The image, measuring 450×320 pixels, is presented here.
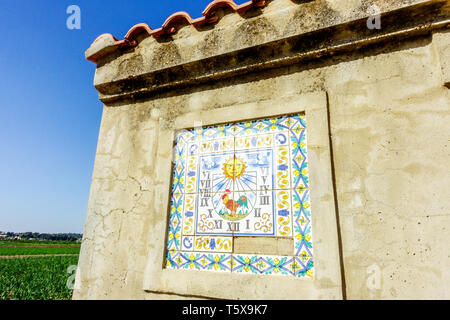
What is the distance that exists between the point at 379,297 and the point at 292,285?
16.7 inches

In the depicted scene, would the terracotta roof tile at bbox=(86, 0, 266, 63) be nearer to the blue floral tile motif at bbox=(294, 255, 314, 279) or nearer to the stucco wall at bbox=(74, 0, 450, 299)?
the stucco wall at bbox=(74, 0, 450, 299)

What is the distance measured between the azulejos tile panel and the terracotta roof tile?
910 millimetres

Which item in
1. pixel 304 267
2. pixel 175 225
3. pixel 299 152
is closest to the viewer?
pixel 304 267

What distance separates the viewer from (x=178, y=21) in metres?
2.25

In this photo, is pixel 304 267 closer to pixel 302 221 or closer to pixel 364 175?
pixel 302 221

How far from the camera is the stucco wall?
1.32 m

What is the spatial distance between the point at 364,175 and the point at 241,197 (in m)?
0.75

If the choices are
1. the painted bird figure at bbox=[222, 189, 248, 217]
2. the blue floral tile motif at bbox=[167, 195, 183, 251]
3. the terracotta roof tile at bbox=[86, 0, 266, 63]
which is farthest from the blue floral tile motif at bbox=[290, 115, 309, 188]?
the terracotta roof tile at bbox=[86, 0, 266, 63]

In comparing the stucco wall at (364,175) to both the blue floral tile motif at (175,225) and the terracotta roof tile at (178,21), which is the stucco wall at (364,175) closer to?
the blue floral tile motif at (175,225)

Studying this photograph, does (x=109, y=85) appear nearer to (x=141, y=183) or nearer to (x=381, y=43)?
(x=141, y=183)

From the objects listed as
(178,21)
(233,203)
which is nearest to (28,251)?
(178,21)

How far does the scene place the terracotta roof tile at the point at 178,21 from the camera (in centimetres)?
200

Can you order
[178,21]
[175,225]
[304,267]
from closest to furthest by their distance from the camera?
[304,267]
[175,225]
[178,21]

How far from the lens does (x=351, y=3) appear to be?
1710mm
